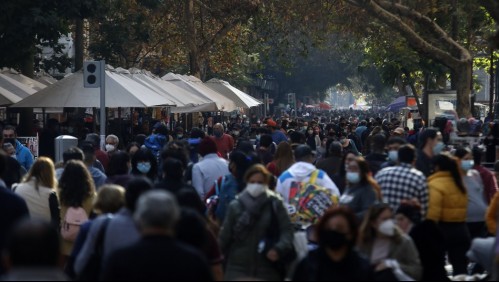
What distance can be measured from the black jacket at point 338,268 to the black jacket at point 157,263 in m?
1.28

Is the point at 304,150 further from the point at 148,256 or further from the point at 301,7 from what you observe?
the point at 301,7

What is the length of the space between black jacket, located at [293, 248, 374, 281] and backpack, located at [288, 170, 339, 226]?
3630 millimetres

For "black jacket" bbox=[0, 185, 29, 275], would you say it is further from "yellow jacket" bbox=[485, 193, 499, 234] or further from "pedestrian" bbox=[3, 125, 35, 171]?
"pedestrian" bbox=[3, 125, 35, 171]

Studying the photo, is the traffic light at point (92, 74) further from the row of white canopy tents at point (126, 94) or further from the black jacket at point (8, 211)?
the black jacket at point (8, 211)

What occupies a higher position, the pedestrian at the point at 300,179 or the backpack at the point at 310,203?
the pedestrian at the point at 300,179

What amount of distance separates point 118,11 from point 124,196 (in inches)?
1263

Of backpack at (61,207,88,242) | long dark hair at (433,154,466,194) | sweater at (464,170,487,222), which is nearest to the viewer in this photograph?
backpack at (61,207,88,242)

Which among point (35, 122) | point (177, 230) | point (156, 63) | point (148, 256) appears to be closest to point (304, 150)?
point (177, 230)

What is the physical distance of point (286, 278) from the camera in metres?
9.54

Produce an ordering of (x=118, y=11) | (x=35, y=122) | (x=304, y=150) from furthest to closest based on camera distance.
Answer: (x=118, y=11) < (x=35, y=122) < (x=304, y=150)

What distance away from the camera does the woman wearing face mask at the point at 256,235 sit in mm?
9133

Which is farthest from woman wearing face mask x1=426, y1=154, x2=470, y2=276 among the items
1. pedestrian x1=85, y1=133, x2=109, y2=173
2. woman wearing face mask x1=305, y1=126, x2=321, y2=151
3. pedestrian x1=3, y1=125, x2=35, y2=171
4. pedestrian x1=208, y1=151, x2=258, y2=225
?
woman wearing face mask x1=305, y1=126, x2=321, y2=151

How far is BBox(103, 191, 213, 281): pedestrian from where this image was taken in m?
5.73

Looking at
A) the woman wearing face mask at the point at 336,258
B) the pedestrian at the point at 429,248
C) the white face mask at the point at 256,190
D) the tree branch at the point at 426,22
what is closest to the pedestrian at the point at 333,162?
the pedestrian at the point at 429,248
